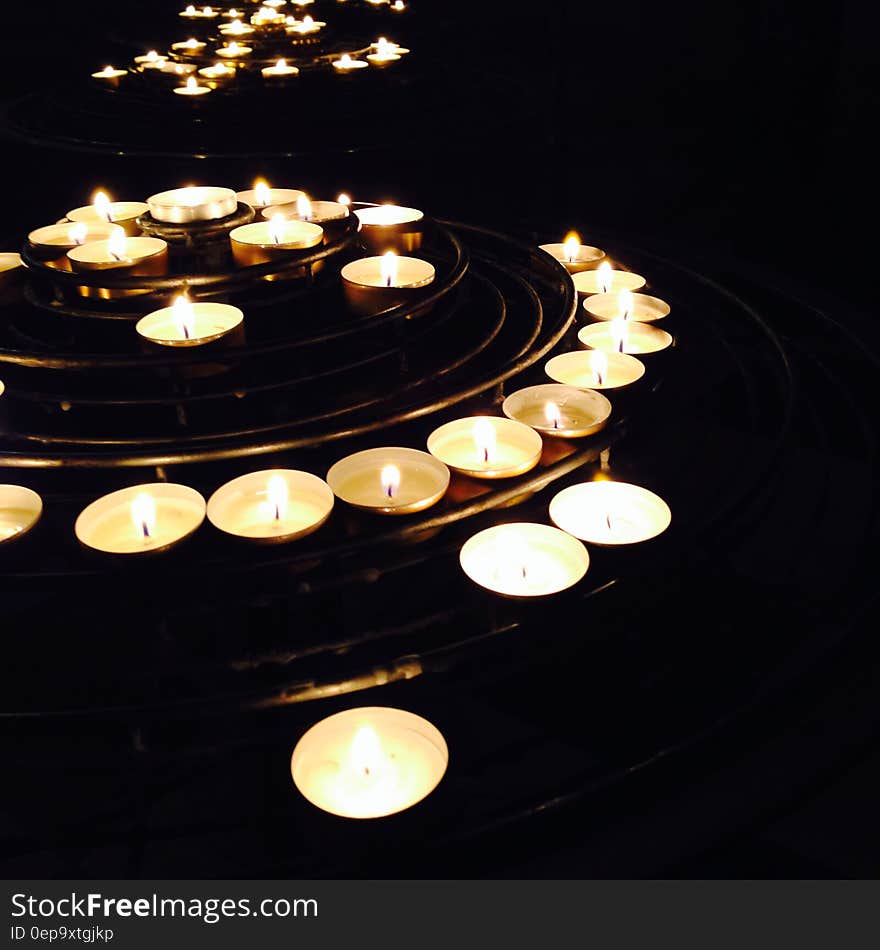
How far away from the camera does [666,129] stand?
5648 millimetres

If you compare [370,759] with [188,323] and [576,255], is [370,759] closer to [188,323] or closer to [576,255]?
[188,323]

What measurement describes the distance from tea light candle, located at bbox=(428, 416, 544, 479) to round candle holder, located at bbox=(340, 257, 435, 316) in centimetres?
42

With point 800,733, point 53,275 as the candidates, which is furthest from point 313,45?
point 800,733

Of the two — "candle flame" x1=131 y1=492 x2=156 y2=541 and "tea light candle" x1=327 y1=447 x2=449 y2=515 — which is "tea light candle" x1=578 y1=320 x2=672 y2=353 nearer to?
"tea light candle" x1=327 y1=447 x2=449 y2=515

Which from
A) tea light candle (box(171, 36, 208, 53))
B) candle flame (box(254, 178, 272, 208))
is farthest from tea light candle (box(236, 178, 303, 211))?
tea light candle (box(171, 36, 208, 53))

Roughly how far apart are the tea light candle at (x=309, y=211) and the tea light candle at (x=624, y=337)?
0.78 metres

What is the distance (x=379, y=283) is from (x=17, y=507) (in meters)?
1.02

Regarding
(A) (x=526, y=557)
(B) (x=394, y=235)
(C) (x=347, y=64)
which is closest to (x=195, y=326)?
(B) (x=394, y=235)

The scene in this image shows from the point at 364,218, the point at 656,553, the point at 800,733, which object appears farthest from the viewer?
the point at 364,218

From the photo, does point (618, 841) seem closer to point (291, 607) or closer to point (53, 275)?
point (291, 607)

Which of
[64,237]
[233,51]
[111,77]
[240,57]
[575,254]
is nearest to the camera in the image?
[64,237]

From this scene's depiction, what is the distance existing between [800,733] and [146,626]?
1525 mm

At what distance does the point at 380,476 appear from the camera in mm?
1689

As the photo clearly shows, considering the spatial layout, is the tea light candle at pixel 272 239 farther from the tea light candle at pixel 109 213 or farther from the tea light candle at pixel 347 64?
the tea light candle at pixel 347 64
